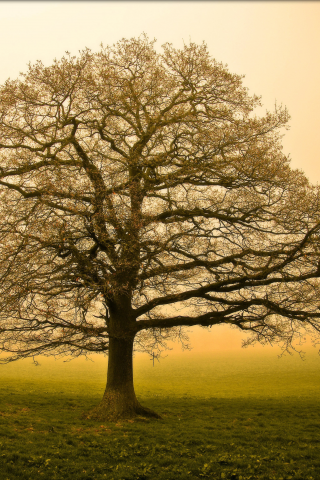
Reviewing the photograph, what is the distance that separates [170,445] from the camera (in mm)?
11016

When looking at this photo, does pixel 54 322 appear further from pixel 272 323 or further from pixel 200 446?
pixel 272 323

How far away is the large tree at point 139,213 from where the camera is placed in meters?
12.4

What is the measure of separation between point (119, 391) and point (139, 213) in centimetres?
820

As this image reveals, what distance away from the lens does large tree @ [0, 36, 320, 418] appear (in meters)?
12.4

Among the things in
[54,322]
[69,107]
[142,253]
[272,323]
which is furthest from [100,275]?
[272,323]

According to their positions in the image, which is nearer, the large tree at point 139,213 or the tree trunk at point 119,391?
the large tree at point 139,213

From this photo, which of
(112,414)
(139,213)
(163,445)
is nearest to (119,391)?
(112,414)

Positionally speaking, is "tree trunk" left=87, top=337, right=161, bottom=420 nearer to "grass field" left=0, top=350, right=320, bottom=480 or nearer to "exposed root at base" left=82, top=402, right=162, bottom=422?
"exposed root at base" left=82, top=402, right=162, bottom=422

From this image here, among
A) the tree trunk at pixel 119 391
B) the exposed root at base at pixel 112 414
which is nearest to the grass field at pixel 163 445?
the exposed root at base at pixel 112 414

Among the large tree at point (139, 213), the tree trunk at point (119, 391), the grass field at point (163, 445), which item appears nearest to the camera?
the grass field at point (163, 445)

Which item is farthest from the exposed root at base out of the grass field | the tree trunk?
the grass field

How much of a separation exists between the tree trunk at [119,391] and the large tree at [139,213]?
6 cm

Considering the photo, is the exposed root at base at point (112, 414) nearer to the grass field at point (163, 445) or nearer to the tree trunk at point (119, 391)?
the tree trunk at point (119, 391)

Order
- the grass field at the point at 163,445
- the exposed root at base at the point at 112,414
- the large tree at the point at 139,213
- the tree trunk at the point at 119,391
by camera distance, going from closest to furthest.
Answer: the grass field at the point at 163,445
the large tree at the point at 139,213
the exposed root at base at the point at 112,414
the tree trunk at the point at 119,391
